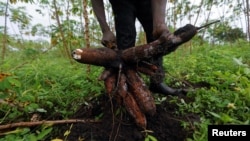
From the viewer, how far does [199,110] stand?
1619 mm

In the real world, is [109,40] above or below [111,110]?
above

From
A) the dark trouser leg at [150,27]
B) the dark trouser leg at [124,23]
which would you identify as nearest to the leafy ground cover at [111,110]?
the dark trouser leg at [150,27]

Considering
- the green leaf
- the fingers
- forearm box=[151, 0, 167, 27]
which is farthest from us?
the fingers

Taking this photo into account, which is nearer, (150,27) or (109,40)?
(109,40)

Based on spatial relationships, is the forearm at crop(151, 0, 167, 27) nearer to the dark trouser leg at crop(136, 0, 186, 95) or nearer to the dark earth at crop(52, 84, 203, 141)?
the dark trouser leg at crop(136, 0, 186, 95)

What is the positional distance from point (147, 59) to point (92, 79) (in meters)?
0.84

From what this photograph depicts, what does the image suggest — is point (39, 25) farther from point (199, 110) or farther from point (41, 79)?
point (199, 110)

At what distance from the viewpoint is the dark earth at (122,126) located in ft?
4.70

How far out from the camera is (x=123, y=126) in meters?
1.51

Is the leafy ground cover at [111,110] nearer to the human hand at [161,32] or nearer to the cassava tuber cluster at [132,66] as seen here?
the cassava tuber cluster at [132,66]

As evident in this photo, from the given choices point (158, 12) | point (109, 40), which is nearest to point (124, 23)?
point (109, 40)

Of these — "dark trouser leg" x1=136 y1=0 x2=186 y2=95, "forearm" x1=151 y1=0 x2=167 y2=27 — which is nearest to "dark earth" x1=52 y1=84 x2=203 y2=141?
"dark trouser leg" x1=136 y1=0 x2=186 y2=95

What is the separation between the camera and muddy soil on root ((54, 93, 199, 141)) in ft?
4.69

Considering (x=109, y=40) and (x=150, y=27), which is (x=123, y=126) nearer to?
(x=109, y=40)
